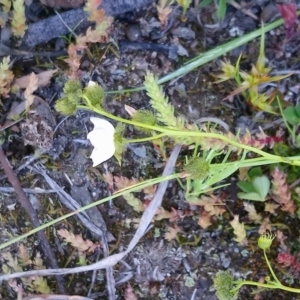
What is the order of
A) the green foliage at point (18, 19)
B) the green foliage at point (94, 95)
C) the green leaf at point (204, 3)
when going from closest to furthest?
the green foliage at point (94, 95)
the green foliage at point (18, 19)
the green leaf at point (204, 3)

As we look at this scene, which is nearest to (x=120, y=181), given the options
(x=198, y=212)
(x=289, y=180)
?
(x=198, y=212)

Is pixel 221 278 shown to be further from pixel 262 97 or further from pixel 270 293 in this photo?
pixel 262 97

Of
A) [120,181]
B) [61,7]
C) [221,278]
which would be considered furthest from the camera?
[61,7]

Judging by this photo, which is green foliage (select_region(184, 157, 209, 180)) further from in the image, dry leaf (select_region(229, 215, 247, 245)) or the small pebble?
the small pebble

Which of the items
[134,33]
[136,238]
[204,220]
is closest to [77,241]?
[136,238]

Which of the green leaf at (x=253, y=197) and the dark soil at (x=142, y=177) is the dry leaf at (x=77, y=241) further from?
the green leaf at (x=253, y=197)

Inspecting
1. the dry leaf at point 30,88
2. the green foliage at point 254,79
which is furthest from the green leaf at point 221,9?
the dry leaf at point 30,88

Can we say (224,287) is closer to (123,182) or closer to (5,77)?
(123,182)
